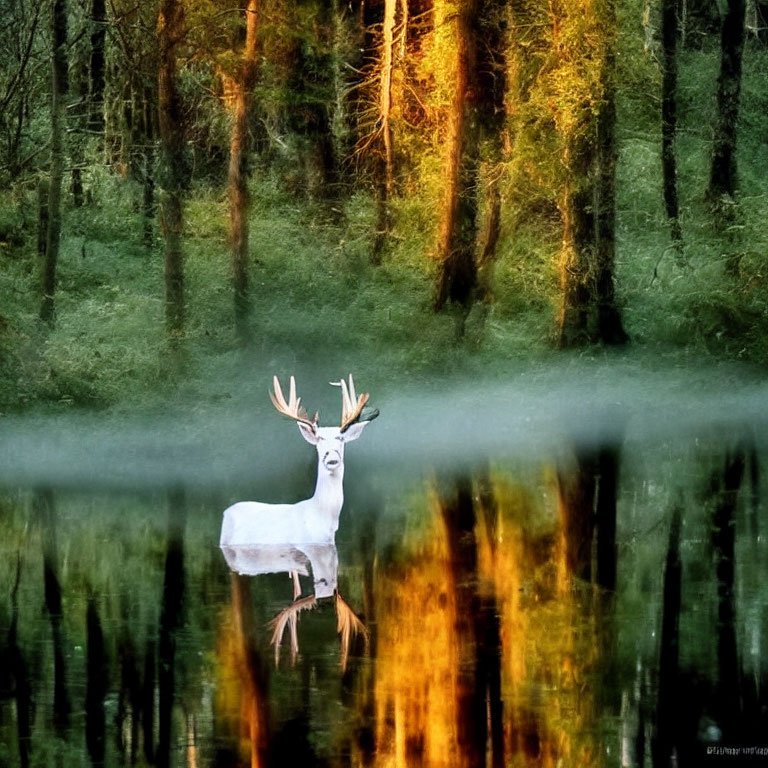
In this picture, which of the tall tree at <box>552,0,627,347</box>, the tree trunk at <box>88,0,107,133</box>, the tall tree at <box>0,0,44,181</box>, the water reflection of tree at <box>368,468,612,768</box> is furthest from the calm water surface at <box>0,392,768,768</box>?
the tree trunk at <box>88,0,107,133</box>

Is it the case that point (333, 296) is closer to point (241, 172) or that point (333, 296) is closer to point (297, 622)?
point (241, 172)

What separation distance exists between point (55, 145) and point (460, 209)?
21.3ft

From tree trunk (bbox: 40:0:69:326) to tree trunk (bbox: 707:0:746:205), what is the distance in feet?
37.0

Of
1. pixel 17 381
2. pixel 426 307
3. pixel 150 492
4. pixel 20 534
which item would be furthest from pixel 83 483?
pixel 426 307

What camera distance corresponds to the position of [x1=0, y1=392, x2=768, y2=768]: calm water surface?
410 inches

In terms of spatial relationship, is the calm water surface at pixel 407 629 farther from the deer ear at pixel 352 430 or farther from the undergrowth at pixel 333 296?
the undergrowth at pixel 333 296

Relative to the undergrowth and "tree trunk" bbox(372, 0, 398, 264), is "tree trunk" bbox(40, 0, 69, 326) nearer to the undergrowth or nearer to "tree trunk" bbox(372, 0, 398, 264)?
the undergrowth

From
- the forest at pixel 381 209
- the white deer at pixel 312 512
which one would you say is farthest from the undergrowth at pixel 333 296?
the white deer at pixel 312 512

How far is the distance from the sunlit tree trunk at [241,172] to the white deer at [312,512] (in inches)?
467

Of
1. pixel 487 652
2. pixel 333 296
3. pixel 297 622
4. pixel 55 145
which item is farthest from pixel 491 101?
pixel 487 652

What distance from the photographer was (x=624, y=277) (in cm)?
2972

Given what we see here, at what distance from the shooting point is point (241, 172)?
27.8 meters

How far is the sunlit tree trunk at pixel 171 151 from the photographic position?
25.9 m

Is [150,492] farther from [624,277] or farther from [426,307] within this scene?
[624,277]
